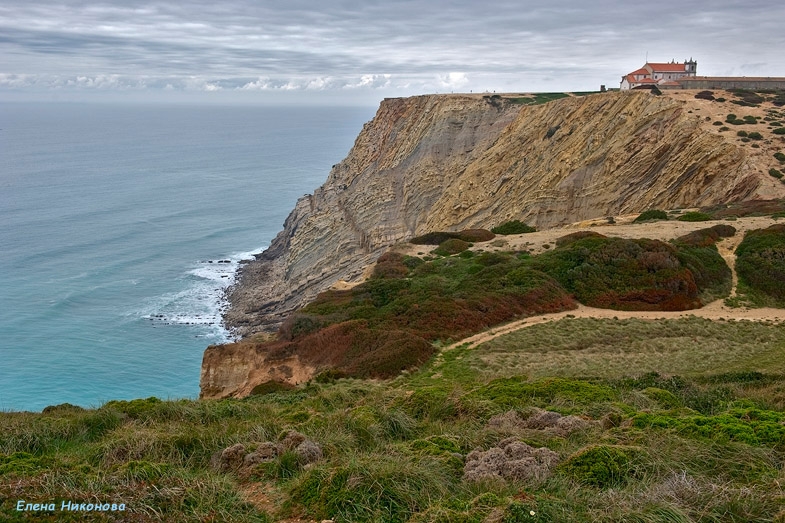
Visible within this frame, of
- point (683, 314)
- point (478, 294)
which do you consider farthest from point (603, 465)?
point (683, 314)

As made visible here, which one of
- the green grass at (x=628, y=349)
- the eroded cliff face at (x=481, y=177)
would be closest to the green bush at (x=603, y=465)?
the green grass at (x=628, y=349)

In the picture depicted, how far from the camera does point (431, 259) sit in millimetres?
30625

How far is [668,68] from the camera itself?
73000mm

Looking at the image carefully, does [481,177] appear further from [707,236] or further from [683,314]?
[683,314]

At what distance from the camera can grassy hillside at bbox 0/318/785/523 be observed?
6.72 metres

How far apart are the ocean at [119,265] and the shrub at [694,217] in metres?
28.1

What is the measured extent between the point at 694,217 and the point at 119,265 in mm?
58997

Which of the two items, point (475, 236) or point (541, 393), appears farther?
point (475, 236)

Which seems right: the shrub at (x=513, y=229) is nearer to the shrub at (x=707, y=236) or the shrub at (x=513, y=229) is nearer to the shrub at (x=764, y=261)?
the shrub at (x=707, y=236)

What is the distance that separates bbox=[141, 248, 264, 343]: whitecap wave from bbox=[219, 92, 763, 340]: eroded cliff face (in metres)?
1.76

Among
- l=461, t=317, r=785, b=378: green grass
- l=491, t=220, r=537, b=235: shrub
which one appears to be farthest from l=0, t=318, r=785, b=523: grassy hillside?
l=491, t=220, r=537, b=235: shrub

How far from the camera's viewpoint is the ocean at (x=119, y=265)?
42094 mm

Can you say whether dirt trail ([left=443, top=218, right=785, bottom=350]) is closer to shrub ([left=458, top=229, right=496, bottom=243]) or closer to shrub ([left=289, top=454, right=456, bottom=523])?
shrub ([left=458, top=229, right=496, bottom=243])

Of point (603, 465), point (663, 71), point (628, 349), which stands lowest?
point (628, 349)
